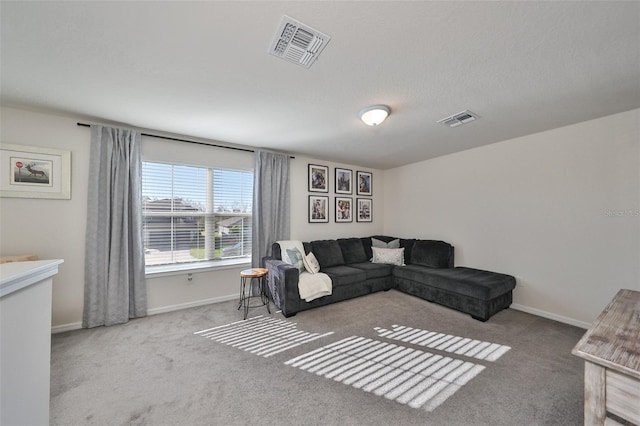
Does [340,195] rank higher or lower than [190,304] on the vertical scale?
higher

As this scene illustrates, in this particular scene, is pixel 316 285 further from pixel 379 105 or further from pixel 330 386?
pixel 379 105

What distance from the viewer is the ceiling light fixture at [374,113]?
7.77 feet

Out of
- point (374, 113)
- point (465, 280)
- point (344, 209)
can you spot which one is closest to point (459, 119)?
point (374, 113)

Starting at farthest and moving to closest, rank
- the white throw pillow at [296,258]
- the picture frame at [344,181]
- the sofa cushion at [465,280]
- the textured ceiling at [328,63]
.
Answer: the picture frame at [344,181], the white throw pillow at [296,258], the sofa cushion at [465,280], the textured ceiling at [328,63]

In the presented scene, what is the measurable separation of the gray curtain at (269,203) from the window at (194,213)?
22 centimetres

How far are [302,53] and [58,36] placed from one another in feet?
5.08

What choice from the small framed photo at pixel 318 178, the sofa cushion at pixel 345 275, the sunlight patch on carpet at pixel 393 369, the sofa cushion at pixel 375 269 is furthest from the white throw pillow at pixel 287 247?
the sunlight patch on carpet at pixel 393 369

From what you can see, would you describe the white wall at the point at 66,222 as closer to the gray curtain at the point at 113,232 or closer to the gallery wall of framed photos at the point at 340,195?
the gray curtain at the point at 113,232

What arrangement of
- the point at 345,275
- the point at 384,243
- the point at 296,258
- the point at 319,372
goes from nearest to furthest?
the point at 319,372 < the point at 296,258 < the point at 345,275 < the point at 384,243

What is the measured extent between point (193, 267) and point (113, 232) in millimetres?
1033

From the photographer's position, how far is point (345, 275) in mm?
3621

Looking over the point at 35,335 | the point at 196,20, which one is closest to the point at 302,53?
the point at 196,20

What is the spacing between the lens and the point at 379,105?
2367 mm

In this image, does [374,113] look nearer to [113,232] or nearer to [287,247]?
[287,247]
